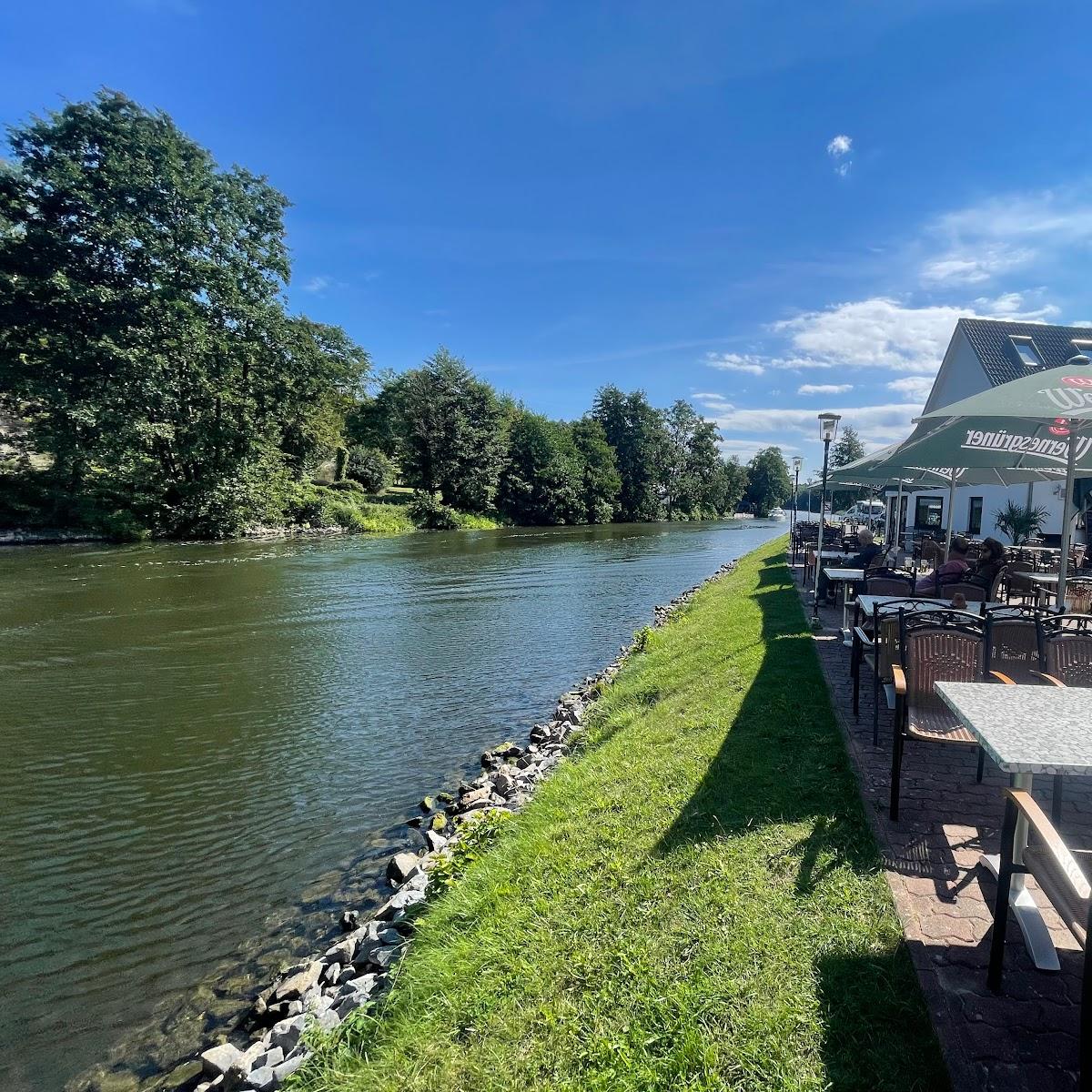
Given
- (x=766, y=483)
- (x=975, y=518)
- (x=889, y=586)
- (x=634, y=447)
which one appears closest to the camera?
(x=889, y=586)

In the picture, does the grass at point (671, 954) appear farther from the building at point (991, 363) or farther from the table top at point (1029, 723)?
the building at point (991, 363)

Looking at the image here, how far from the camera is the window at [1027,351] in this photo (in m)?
21.6

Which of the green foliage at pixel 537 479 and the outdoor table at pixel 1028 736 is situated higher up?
the green foliage at pixel 537 479

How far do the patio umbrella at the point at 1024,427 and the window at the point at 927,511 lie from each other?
20.6 metres

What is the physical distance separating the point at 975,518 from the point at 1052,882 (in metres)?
25.0

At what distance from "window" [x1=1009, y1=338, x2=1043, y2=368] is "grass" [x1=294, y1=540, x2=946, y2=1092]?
2415cm

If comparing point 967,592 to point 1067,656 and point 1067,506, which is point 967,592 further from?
point 1067,656

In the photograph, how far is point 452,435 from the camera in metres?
49.6

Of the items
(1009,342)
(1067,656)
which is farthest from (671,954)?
(1009,342)

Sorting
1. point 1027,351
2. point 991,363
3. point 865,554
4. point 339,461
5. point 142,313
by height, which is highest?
point 142,313

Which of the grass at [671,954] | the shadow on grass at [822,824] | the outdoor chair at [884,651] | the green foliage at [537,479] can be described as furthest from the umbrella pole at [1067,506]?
the green foliage at [537,479]

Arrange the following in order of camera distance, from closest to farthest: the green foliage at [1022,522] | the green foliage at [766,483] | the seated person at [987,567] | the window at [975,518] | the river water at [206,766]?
the river water at [206,766]
the seated person at [987,567]
the green foliage at [1022,522]
the window at [975,518]
the green foliage at [766,483]

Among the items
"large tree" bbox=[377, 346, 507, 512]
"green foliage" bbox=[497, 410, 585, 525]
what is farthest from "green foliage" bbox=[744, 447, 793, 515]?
"large tree" bbox=[377, 346, 507, 512]

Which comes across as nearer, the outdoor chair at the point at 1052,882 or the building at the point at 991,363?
the outdoor chair at the point at 1052,882
